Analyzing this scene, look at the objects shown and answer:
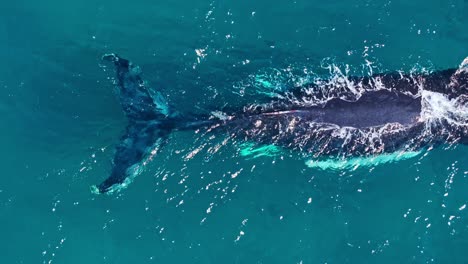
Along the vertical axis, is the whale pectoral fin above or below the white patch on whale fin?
above

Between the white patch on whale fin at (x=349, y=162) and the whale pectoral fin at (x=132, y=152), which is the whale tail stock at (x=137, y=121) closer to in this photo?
the whale pectoral fin at (x=132, y=152)

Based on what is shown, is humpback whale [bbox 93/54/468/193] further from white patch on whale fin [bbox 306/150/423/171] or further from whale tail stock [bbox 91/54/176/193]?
white patch on whale fin [bbox 306/150/423/171]

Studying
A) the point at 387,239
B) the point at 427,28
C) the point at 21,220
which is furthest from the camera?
the point at 427,28

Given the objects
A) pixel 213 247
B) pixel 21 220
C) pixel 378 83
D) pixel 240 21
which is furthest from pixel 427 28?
pixel 21 220

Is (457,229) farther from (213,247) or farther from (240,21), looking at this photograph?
(240,21)

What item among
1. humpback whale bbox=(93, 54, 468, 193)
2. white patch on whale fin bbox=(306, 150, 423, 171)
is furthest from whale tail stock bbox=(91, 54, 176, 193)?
white patch on whale fin bbox=(306, 150, 423, 171)

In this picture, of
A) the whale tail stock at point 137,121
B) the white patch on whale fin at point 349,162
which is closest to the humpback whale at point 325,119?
the whale tail stock at point 137,121

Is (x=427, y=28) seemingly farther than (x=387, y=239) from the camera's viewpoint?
Yes
